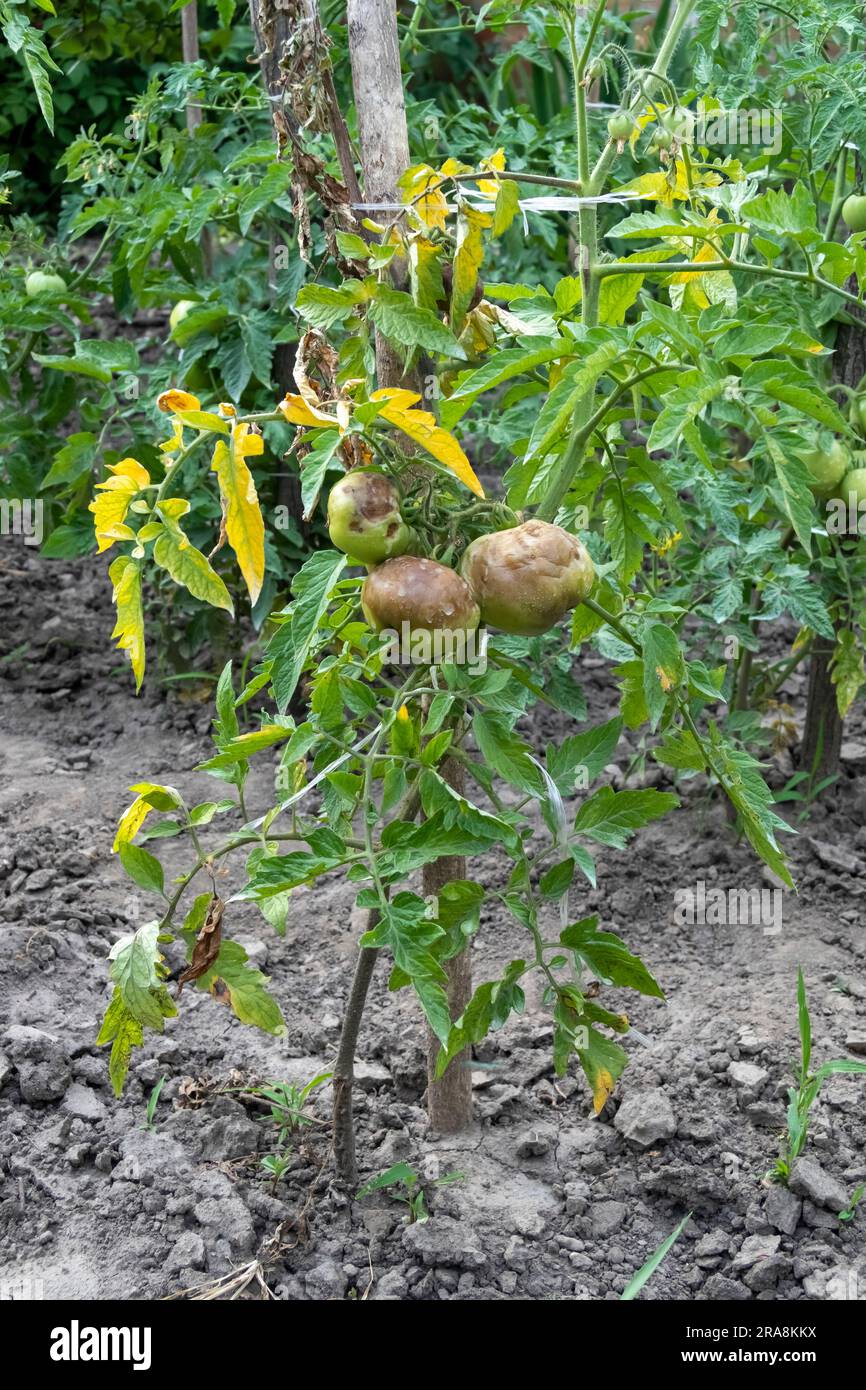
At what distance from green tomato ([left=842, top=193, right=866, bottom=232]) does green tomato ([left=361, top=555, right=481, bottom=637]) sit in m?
1.29

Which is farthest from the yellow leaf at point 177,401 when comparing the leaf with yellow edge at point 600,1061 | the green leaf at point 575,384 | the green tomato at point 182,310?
the green tomato at point 182,310

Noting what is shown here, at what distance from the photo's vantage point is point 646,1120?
1996mm

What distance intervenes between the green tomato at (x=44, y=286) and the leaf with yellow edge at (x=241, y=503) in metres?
2.01

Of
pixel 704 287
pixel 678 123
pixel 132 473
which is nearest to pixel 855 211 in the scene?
pixel 704 287

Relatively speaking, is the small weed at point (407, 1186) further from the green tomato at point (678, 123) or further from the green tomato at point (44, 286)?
the green tomato at point (44, 286)

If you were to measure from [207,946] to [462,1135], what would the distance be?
2.01 feet

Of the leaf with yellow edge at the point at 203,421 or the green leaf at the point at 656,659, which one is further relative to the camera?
the green leaf at the point at 656,659

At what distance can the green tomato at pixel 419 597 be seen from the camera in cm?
137

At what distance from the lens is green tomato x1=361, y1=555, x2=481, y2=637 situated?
1373mm

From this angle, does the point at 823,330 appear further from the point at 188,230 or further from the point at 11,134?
the point at 11,134

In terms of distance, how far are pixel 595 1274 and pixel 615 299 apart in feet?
4.10

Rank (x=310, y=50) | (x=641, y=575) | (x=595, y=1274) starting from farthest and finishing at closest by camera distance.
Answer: (x=641, y=575), (x=595, y=1274), (x=310, y=50)

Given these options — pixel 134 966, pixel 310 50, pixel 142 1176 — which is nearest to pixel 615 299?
pixel 310 50

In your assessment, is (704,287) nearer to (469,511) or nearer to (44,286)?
(469,511)
